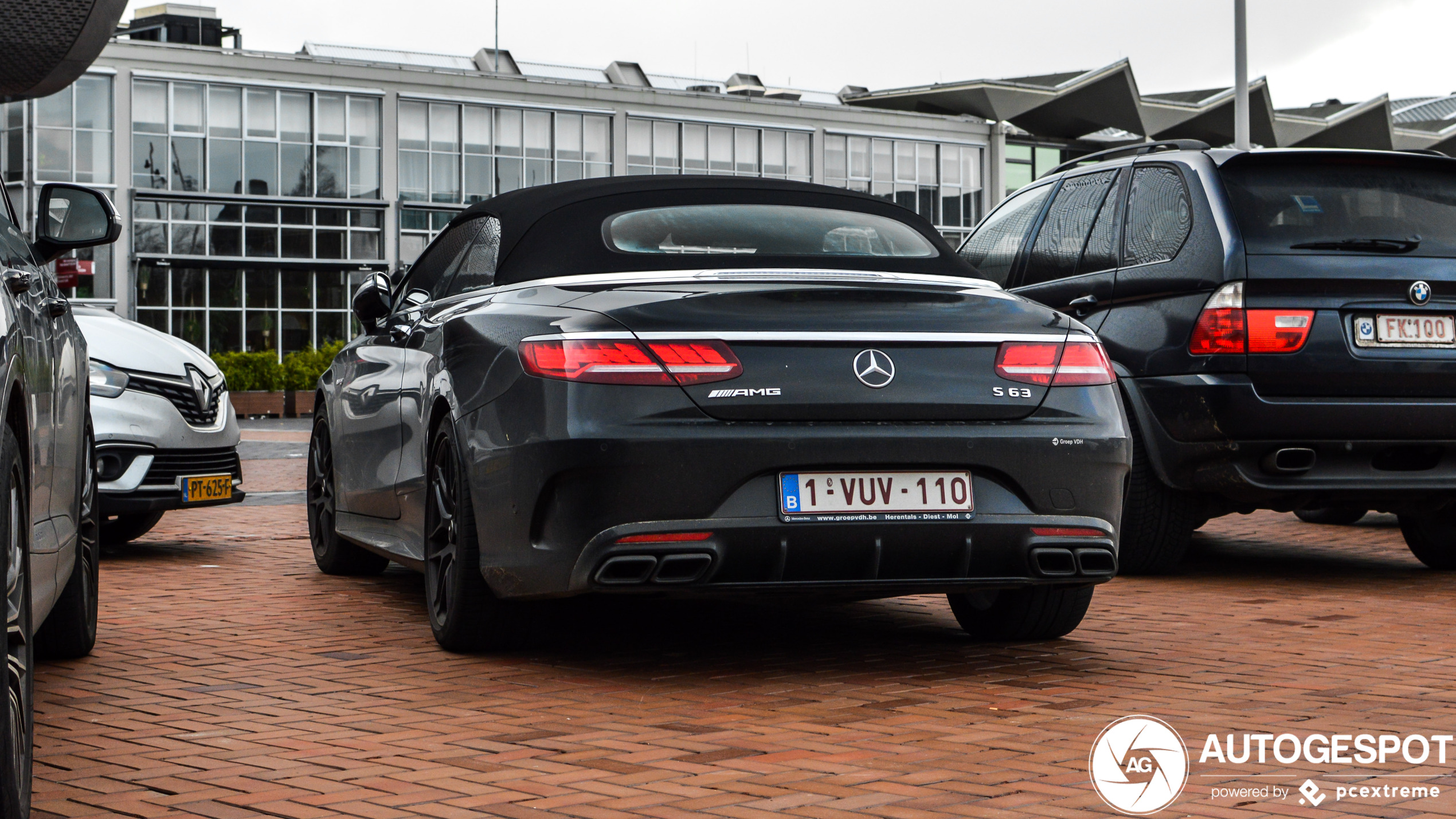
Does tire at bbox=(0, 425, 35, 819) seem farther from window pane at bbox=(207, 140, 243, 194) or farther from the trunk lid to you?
window pane at bbox=(207, 140, 243, 194)

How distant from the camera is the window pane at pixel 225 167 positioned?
48.0 metres

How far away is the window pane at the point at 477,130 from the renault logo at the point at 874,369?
49.2m

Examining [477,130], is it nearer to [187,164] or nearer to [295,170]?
[295,170]

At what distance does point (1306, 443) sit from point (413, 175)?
1833 inches

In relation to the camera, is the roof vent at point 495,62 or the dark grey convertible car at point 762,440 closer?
the dark grey convertible car at point 762,440

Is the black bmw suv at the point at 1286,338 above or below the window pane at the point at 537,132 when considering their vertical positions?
below

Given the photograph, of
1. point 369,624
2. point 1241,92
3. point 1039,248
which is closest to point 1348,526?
point 1039,248

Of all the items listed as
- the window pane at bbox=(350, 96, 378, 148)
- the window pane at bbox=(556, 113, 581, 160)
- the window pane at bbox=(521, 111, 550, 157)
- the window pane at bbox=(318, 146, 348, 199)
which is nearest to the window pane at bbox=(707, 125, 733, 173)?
the window pane at bbox=(556, 113, 581, 160)

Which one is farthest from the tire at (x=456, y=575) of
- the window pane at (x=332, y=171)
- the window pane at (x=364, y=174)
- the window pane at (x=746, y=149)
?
the window pane at (x=746, y=149)

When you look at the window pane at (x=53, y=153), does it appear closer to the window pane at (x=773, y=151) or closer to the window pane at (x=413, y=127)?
the window pane at (x=413, y=127)

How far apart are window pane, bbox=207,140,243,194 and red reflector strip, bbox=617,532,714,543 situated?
4550 cm

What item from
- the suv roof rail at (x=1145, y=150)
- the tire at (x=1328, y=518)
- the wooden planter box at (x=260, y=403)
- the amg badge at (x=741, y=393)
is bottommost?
the wooden planter box at (x=260, y=403)

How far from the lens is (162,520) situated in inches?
453

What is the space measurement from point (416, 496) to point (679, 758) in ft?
7.19
